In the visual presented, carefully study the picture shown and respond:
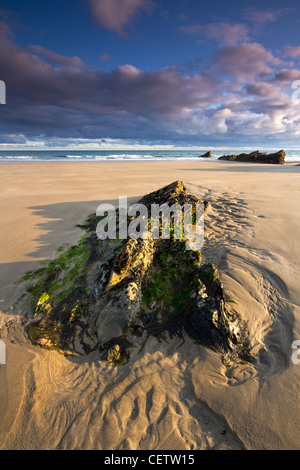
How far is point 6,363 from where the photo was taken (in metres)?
2.65

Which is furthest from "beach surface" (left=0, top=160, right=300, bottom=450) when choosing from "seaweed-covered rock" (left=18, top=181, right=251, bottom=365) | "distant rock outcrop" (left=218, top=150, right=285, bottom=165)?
"distant rock outcrop" (left=218, top=150, right=285, bottom=165)

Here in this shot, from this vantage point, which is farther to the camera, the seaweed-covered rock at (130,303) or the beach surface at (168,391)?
the seaweed-covered rock at (130,303)

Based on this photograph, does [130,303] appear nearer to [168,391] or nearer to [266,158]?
[168,391]

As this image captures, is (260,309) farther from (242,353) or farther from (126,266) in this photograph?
(126,266)

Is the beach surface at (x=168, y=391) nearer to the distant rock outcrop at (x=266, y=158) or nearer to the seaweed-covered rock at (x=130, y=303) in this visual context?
the seaweed-covered rock at (x=130, y=303)

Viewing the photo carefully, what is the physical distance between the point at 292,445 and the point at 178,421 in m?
1.06

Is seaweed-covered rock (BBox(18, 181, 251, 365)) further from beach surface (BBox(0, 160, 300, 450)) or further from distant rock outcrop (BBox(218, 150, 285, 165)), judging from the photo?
distant rock outcrop (BBox(218, 150, 285, 165))

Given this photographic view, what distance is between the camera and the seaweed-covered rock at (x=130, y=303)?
9.39 feet

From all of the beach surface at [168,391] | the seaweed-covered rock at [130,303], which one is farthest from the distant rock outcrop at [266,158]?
the seaweed-covered rock at [130,303]

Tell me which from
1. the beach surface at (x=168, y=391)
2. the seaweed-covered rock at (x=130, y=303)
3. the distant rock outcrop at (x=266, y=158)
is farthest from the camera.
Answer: the distant rock outcrop at (x=266, y=158)

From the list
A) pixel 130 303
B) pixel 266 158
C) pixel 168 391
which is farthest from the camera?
pixel 266 158

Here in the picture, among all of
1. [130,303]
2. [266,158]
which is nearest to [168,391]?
[130,303]

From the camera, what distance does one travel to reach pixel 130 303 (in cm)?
312

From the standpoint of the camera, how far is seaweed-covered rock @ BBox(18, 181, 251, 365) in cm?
286
